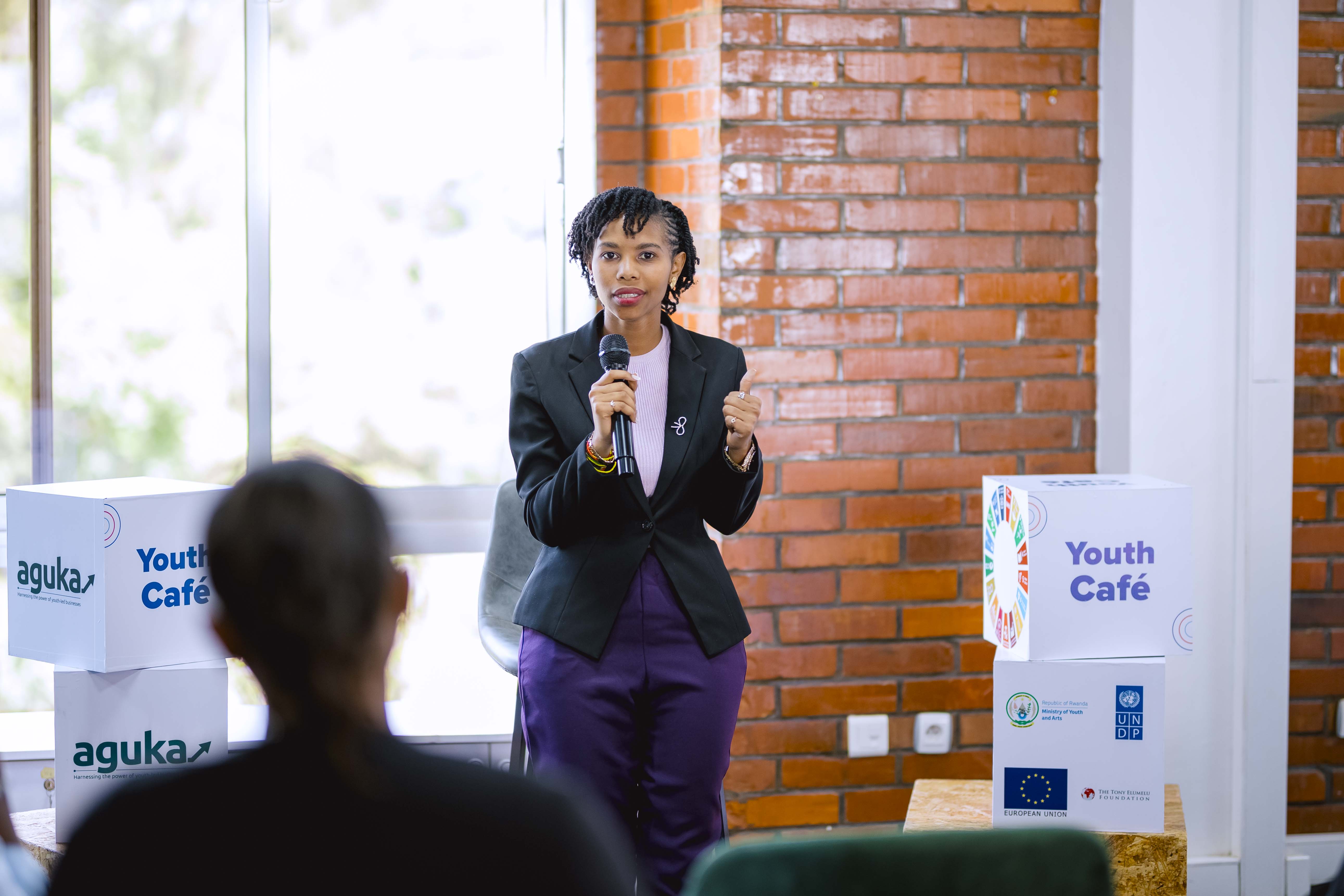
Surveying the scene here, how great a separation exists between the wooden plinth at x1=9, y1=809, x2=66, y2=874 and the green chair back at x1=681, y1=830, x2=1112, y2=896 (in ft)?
5.18

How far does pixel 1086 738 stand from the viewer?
2209 mm

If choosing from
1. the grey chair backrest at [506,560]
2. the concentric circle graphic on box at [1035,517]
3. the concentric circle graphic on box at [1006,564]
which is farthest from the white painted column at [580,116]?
the concentric circle graphic on box at [1035,517]

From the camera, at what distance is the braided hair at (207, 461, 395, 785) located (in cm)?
85

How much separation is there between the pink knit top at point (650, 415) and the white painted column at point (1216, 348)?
1.35m

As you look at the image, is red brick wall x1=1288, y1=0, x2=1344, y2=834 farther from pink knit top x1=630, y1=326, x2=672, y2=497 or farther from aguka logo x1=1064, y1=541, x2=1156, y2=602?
pink knit top x1=630, y1=326, x2=672, y2=497

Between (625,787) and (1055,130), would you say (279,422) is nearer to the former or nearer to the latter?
(625,787)

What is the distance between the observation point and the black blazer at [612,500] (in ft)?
6.62

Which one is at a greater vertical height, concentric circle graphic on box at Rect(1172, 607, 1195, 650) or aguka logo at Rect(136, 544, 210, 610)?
aguka logo at Rect(136, 544, 210, 610)

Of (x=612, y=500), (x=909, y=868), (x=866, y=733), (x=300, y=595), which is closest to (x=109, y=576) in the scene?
(x=612, y=500)

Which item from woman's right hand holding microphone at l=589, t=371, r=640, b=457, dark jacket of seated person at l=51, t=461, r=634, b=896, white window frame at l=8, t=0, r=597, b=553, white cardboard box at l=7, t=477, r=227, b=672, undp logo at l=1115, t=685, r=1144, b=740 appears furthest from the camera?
white window frame at l=8, t=0, r=597, b=553

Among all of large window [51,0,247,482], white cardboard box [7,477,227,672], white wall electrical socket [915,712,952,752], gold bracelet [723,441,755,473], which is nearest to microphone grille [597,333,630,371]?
gold bracelet [723,441,755,473]

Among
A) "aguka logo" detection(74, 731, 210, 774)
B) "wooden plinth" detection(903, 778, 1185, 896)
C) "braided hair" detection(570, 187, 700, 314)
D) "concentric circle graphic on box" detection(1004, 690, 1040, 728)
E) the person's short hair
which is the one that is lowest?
"wooden plinth" detection(903, 778, 1185, 896)

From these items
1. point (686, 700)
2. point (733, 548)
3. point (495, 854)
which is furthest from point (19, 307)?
point (495, 854)

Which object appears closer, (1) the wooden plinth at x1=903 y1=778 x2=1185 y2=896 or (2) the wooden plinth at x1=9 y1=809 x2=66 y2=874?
(2) the wooden plinth at x1=9 y1=809 x2=66 y2=874
